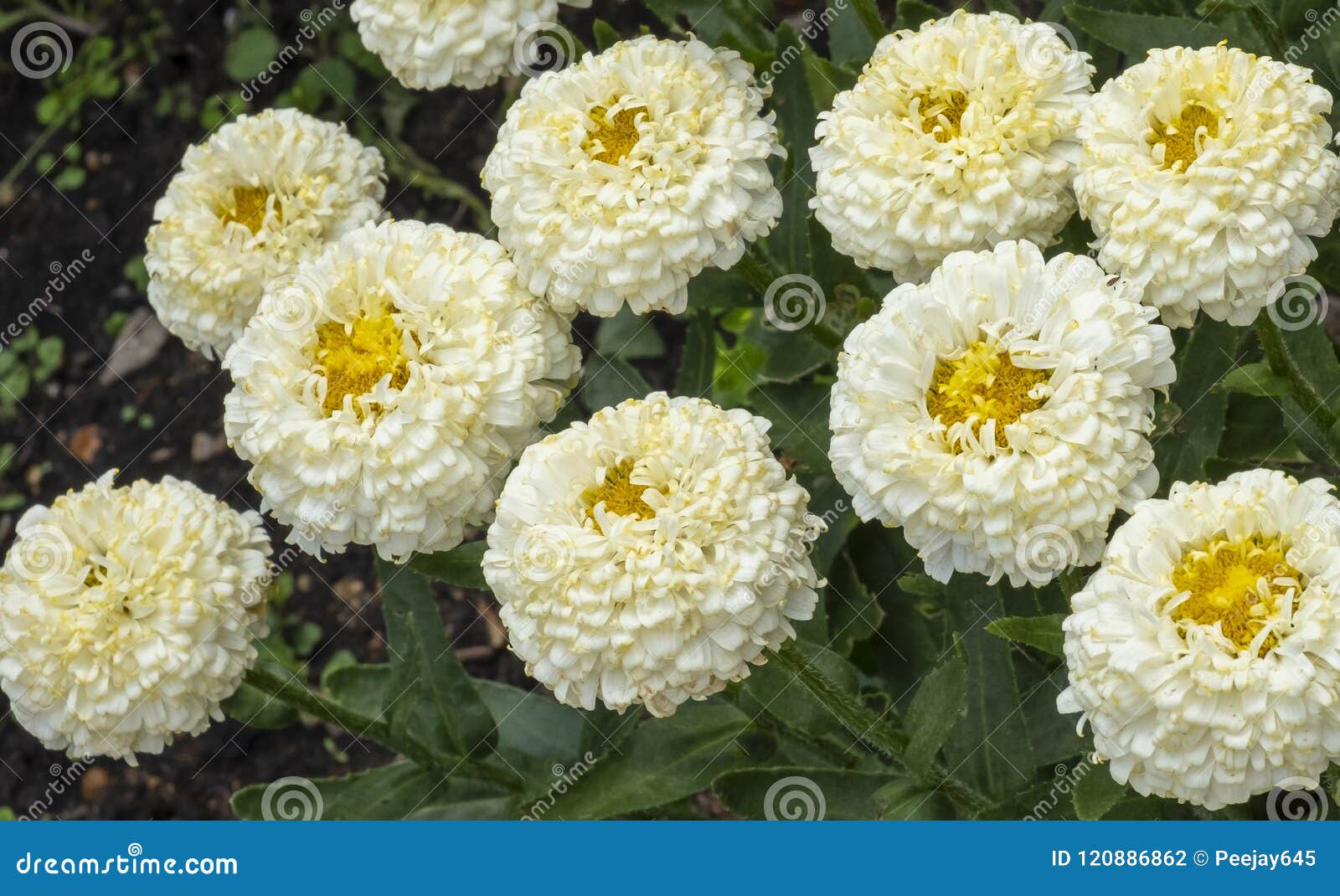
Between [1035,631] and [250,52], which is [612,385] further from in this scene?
[250,52]

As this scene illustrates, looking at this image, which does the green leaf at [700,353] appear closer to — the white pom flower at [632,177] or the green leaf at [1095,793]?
the white pom flower at [632,177]

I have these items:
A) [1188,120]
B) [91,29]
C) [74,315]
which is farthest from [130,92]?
[1188,120]

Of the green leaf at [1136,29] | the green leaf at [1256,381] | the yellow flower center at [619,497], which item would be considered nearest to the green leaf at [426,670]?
the yellow flower center at [619,497]

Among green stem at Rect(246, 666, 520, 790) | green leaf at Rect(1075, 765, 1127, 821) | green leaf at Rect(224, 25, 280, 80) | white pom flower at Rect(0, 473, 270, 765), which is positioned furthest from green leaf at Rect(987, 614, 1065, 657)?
green leaf at Rect(224, 25, 280, 80)

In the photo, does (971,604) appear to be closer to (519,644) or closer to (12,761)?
(519,644)

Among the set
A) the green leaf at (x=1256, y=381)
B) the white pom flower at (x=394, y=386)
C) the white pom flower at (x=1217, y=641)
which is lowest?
the green leaf at (x=1256, y=381)

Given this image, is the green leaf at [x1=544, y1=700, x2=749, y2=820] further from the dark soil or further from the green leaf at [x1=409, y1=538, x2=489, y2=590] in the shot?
the dark soil

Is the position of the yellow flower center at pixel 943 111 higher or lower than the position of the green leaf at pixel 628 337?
higher
